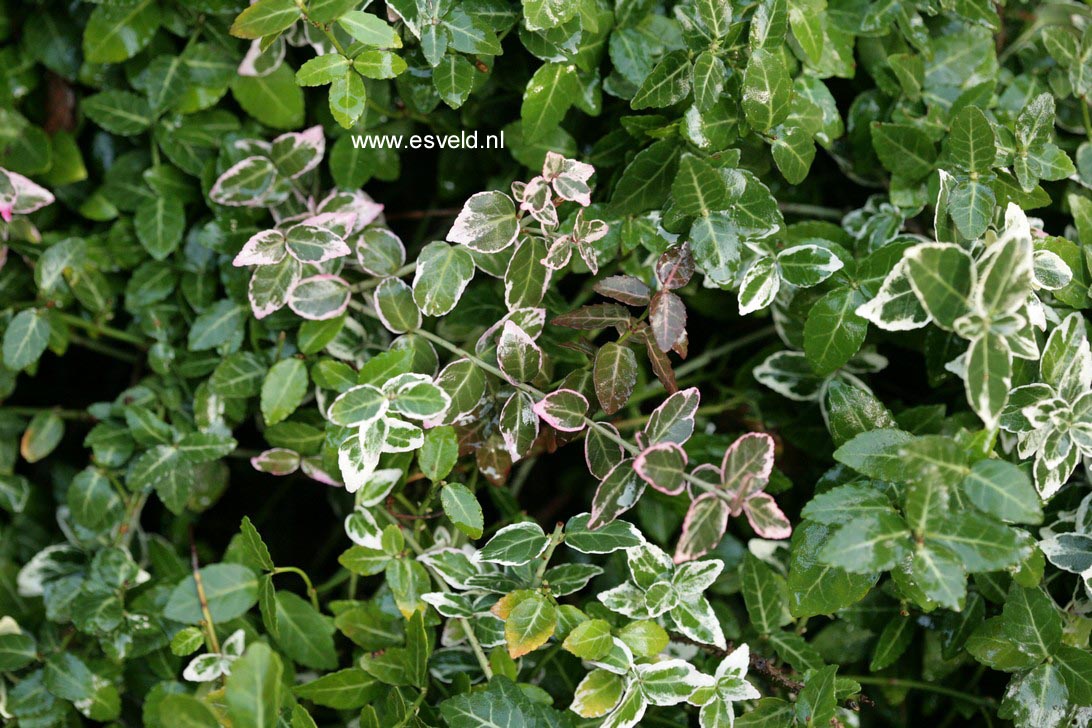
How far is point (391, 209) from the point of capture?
5.15 feet

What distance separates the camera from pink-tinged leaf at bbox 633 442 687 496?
0.94 m

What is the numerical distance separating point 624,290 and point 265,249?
0.47 meters

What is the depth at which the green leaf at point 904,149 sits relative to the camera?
1.21 meters

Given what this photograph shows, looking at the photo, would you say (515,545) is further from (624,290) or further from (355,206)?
(355,206)

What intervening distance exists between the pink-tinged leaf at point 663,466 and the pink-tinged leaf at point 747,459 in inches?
1.9

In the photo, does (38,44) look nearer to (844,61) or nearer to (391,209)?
(391,209)

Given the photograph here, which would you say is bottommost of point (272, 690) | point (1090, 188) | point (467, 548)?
point (467, 548)

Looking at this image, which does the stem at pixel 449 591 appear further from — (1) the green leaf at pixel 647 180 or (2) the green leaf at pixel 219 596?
(1) the green leaf at pixel 647 180

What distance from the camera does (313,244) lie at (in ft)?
3.80

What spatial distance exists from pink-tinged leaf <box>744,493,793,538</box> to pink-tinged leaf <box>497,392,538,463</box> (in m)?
0.29

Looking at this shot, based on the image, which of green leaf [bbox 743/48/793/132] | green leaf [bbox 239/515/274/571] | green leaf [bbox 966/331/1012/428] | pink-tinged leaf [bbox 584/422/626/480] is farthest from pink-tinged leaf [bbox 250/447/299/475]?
green leaf [bbox 966/331/1012/428]

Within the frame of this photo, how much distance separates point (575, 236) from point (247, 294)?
0.57 meters

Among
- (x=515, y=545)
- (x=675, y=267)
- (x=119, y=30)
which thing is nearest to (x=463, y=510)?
(x=515, y=545)

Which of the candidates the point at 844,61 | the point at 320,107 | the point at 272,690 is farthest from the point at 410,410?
the point at 844,61
